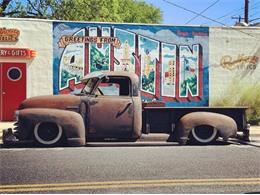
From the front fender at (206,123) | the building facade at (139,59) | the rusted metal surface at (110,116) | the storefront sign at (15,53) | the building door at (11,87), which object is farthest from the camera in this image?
the building facade at (139,59)

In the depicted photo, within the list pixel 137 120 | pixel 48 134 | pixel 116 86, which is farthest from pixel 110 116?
pixel 48 134

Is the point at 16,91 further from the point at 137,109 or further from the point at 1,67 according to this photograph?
the point at 137,109

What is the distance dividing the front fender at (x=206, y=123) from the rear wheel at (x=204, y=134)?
0.52ft

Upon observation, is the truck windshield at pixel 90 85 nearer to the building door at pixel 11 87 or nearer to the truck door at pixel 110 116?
the truck door at pixel 110 116

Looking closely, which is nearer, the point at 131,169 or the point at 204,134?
the point at 131,169

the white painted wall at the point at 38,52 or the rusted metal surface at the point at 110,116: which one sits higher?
the white painted wall at the point at 38,52

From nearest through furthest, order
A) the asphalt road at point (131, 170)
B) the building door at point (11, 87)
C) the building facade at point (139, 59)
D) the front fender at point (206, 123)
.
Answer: the asphalt road at point (131, 170)
the front fender at point (206, 123)
the building door at point (11, 87)
the building facade at point (139, 59)

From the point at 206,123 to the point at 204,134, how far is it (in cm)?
40

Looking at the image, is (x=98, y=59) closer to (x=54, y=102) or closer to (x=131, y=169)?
(x=54, y=102)

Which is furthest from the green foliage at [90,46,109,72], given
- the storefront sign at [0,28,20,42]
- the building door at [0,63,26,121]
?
the storefront sign at [0,28,20,42]

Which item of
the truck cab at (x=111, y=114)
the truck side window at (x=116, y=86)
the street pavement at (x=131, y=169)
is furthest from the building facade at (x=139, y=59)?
the street pavement at (x=131, y=169)

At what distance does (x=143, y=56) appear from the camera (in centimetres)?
2022

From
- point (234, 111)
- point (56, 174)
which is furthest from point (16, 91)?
point (56, 174)

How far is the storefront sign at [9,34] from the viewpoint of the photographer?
18938 millimetres
